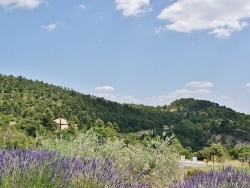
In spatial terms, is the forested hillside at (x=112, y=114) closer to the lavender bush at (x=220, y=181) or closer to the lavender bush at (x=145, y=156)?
the lavender bush at (x=145, y=156)

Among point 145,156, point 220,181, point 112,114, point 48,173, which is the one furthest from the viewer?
point 112,114

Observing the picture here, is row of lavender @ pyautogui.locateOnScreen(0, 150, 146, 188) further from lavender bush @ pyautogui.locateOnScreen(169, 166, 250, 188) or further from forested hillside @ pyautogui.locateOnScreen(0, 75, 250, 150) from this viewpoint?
forested hillside @ pyautogui.locateOnScreen(0, 75, 250, 150)

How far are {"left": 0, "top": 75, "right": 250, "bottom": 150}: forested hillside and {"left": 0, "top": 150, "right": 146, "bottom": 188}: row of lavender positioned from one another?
51.8 metres

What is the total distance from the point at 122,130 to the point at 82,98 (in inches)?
723

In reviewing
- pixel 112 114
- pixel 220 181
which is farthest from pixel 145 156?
pixel 112 114

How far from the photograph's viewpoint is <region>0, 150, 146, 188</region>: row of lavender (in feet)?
11.2

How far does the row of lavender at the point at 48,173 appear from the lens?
135 inches

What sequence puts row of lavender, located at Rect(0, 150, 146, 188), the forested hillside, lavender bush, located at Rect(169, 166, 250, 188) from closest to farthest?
row of lavender, located at Rect(0, 150, 146, 188) → lavender bush, located at Rect(169, 166, 250, 188) → the forested hillside

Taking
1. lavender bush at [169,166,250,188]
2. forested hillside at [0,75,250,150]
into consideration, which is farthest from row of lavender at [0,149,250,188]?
forested hillside at [0,75,250,150]

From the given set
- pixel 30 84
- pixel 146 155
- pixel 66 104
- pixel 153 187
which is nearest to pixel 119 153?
pixel 146 155

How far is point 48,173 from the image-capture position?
3645mm

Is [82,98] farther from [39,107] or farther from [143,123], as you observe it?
[39,107]

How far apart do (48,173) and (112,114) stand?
72189 mm

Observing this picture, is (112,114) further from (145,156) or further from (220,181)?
(220,181)
